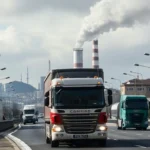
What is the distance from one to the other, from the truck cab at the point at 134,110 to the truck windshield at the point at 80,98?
2622 centimetres

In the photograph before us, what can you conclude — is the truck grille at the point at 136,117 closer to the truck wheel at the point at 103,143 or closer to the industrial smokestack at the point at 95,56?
the truck wheel at the point at 103,143

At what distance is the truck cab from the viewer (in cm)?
5169

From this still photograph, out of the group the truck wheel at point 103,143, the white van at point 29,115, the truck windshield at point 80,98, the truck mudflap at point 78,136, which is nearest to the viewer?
the truck windshield at point 80,98

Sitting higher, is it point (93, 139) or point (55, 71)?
point (55, 71)

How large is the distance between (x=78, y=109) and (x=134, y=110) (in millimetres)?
27067

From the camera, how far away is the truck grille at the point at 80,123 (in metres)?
25.5

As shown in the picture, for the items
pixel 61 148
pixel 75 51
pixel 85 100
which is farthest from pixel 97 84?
pixel 75 51

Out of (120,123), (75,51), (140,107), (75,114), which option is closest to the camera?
(75,114)

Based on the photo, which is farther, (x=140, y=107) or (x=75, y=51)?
(x=75, y=51)

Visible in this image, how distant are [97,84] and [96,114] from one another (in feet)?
4.07

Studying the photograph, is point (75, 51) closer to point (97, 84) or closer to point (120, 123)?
point (120, 123)

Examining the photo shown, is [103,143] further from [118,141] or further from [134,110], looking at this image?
[134,110]

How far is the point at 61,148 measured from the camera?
26.0 m

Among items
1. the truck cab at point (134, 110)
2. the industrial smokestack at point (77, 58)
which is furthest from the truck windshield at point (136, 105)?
the industrial smokestack at point (77, 58)
